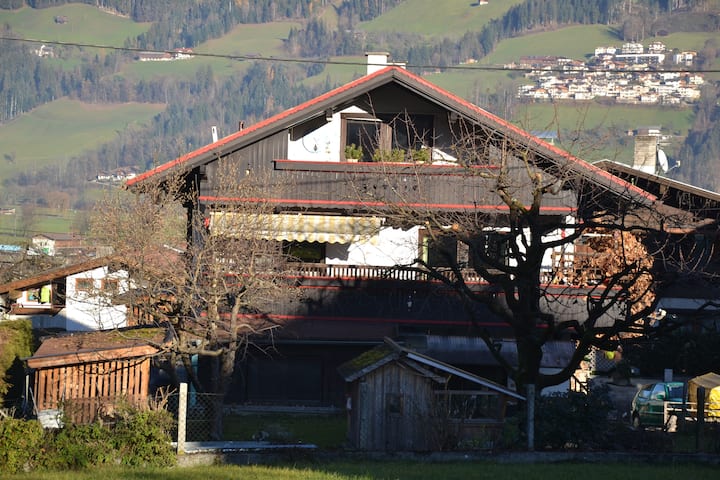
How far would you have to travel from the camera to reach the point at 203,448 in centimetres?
1941

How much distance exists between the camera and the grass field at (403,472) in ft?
57.5

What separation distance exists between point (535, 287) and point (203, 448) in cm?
698

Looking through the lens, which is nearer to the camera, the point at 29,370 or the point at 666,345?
the point at 29,370

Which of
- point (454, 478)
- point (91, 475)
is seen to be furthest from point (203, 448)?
point (454, 478)

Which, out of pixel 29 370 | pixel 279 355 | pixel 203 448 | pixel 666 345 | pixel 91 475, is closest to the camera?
pixel 91 475

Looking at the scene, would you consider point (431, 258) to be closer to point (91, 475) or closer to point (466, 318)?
point (466, 318)

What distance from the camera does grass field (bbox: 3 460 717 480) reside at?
17516 millimetres

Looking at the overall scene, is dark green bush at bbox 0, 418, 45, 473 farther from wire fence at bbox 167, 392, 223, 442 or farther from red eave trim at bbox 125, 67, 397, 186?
red eave trim at bbox 125, 67, 397, 186

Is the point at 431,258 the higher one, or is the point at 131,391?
the point at 431,258

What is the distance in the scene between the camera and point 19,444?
18109mm

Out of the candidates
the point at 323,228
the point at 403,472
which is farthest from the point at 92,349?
the point at 323,228

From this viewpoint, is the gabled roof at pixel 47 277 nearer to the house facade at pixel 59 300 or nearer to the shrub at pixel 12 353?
the house facade at pixel 59 300

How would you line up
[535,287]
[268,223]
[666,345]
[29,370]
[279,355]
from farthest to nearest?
[666,345] → [279,355] → [268,223] → [29,370] → [535,287]

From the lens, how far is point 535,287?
22.4 meters
